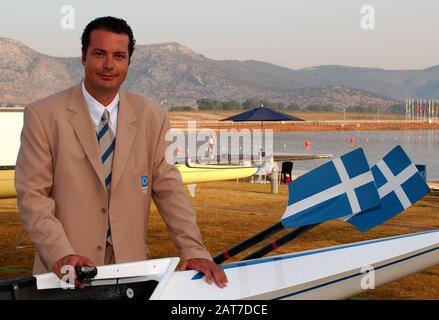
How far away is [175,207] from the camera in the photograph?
3.13 m

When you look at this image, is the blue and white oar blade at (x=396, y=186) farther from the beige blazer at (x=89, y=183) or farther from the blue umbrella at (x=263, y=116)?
the blue umbrella at (x=263, y=116)

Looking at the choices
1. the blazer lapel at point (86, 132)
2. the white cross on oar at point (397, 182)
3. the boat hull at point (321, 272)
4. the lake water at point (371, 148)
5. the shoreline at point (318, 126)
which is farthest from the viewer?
the shoreline at point (318, 126)

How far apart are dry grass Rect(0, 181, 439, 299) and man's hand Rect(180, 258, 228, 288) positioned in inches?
171

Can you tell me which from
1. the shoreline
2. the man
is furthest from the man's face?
the shoreline

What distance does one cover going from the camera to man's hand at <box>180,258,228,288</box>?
309 centimetres

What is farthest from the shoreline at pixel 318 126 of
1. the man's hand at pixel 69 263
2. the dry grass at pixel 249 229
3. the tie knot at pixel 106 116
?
the man's hand at pixel 69 263

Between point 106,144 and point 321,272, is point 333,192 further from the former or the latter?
point 106,144

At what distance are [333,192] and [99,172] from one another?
2424 millimetres

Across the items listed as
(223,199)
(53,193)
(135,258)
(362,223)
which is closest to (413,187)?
(362,223)

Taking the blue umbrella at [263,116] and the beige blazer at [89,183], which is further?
the blue umbrella at [263,116]

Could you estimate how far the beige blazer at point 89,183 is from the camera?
2.88m

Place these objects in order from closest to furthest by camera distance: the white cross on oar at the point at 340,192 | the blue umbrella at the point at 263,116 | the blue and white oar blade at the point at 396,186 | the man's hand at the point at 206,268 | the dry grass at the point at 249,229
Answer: the man's hand at the point at 206,268 < the white cross on oar at the point at 340,192 < the blue and white oar blade at the point at 396,186 < the dry grass at the point at 249,229 < the blue umbrella at the point at 263,116

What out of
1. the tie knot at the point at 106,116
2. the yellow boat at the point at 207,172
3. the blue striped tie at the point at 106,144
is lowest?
the yellow boat at the point at 207,172

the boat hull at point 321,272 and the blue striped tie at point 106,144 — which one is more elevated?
the blue striped tie at point 106,144
